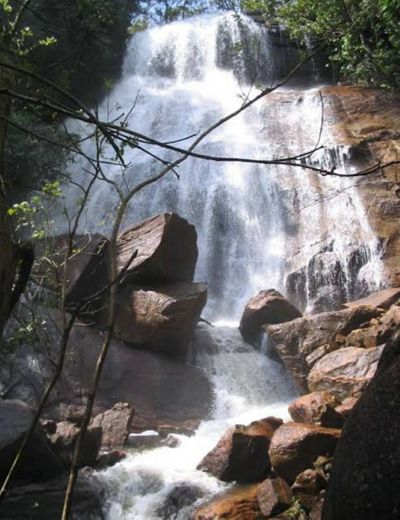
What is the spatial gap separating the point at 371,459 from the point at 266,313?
858 cm

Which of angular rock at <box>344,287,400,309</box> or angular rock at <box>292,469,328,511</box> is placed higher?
angular rock at <box>344,287,400,309</box>

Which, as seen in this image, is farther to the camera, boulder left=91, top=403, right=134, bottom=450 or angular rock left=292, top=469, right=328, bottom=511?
boulder left=91, top=403, right=134, bottom=450

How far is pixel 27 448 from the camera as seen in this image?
670cm

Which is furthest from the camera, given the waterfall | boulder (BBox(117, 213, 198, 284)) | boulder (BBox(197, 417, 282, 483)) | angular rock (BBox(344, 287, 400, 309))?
the waterfall

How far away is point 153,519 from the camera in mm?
6363

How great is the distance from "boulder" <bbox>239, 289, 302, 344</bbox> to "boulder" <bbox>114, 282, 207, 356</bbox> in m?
1.23

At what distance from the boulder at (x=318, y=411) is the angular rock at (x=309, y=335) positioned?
5.89 feet

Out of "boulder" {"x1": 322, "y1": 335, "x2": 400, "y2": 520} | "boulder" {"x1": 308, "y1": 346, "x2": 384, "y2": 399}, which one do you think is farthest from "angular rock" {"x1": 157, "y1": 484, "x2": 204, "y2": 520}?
"boulder" {"x1": 322, "y1": 335, "x2": 400, "y2": 520}

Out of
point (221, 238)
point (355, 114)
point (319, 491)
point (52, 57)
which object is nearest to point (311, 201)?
point (221, 238)

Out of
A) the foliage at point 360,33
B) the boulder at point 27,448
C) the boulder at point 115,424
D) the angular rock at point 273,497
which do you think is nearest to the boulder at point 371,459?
the angular rock at point 273,497

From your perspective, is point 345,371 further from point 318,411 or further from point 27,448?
point 27,448

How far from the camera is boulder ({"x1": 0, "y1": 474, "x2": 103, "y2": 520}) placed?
602 cm

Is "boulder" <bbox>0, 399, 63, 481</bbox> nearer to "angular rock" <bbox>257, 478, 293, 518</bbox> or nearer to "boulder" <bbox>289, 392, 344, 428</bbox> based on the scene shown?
"angular rock" <bbox>257, 478, 293, 518</bbox>

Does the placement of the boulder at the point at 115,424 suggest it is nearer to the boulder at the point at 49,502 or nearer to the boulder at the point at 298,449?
the boulder at the point at 49,502
